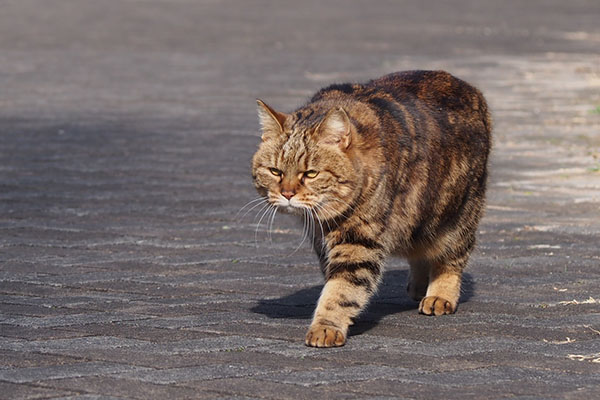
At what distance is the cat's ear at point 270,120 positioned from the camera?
17.9ft

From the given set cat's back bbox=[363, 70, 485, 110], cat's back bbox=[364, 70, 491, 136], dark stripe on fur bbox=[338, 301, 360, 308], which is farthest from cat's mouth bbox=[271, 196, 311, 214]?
cat's back bbox=[363, 70, 485, 110]

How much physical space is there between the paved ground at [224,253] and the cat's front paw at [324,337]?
0.22 ft

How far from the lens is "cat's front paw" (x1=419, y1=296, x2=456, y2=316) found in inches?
225

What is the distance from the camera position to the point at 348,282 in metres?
5.30

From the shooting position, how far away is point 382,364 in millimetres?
4750

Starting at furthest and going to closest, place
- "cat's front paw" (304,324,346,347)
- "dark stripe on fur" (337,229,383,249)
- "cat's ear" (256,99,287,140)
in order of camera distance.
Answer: "cat's ear" (256,99,287,140), "dark stripe on fur" (337,229,383,249), "cat's front paw" (304,324,346,347)

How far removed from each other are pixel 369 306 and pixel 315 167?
100cm

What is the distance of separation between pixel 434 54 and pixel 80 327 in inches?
546

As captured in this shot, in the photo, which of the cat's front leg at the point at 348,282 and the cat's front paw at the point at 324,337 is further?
the cat's front leg at the point at 348,282

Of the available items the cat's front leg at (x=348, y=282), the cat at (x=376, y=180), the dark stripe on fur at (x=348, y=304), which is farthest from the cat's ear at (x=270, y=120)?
the dark stripe on fur at (x=348, y=304)

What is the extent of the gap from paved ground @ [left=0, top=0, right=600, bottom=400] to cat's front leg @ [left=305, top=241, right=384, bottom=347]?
5.6 inches


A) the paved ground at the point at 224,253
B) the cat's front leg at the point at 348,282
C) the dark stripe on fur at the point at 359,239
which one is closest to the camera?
the paved ground at the point at 224,253

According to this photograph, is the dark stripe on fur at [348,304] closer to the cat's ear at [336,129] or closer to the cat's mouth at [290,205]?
the cat's mouth at [290,205]

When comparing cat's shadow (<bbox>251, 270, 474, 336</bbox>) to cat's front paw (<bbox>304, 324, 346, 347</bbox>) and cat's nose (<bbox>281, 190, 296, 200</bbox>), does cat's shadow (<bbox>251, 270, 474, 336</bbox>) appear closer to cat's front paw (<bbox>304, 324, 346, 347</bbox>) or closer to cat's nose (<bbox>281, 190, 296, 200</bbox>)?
cat's front paw (<bbox>304, 324, 346, 347</bbox>)
